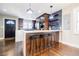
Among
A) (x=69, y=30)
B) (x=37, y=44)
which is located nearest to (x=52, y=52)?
(x=37, y=44)

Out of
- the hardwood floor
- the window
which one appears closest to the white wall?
the window

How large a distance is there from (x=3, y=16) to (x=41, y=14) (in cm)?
308

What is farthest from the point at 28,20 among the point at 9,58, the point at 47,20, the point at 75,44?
the point at 9,58

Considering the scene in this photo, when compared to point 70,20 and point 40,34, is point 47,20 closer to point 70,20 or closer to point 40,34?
point 70,20

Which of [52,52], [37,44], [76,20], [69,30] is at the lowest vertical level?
[52,52]

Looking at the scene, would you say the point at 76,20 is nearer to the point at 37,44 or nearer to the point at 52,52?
the point at 52,52

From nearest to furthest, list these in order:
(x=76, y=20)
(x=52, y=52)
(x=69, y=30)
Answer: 1. (x=52, y=52)
2. (x=76, y=20)
3. (x=69, y=30)

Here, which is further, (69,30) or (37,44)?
(69,30)

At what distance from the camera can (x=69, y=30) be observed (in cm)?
445

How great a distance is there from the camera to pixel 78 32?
3.84 m

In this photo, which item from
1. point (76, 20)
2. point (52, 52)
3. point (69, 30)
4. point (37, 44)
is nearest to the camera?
point (52, 52)

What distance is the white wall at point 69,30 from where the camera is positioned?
4.03m

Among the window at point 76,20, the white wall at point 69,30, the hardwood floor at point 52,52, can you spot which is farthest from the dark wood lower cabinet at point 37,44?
the window at point 76,20

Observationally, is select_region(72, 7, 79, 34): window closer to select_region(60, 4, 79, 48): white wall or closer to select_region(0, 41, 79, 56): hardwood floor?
select_region(60, 4, 79, 48): white wall
